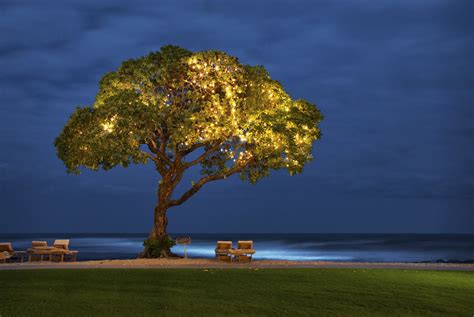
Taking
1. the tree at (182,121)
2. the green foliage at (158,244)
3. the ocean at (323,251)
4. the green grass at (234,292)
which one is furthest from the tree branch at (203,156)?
the ocean at (323,251)

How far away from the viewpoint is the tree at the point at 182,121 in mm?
22000

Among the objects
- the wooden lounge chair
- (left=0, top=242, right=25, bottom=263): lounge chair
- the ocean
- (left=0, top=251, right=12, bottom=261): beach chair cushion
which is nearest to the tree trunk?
the wooden lounge chair

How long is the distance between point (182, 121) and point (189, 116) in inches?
14.7

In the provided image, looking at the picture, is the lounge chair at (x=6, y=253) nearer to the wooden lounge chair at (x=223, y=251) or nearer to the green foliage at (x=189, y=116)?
the green foliage at (x=189, y=116)

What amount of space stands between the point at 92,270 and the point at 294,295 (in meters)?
7.56

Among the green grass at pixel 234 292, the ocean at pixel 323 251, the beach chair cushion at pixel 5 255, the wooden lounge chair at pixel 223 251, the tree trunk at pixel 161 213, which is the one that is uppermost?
the tree trunk at pixel 161 213

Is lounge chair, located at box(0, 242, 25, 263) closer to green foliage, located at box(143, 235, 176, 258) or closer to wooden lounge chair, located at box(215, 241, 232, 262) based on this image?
green foliage, located at box(143, 235, 176, 258)

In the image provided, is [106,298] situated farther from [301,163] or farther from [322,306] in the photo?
[301,163]

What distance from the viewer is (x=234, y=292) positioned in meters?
13.0

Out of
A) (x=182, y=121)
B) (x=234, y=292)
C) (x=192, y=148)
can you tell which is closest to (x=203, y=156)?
(x=192, y=148)

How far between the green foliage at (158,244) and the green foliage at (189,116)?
384cm

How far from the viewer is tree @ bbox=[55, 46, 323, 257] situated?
22000 mm

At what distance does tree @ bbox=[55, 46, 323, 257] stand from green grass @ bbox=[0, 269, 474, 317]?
243 inches

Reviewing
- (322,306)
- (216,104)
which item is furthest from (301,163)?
(322,306)
